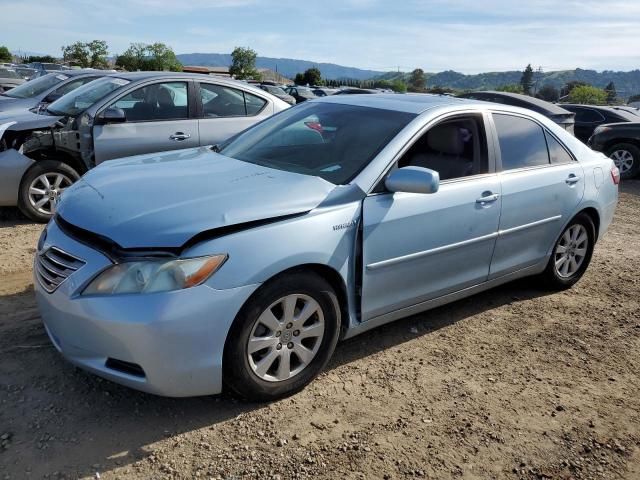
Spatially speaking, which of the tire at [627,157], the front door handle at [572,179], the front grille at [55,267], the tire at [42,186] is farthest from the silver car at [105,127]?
the tire at [627,157]

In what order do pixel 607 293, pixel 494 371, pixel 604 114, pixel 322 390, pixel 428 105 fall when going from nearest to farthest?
pixel 322 390 < pixel 494 371 < pixel 428 105 < pixel 607 293 < pixel 604 114

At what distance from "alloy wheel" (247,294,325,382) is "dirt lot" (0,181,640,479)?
0.22m

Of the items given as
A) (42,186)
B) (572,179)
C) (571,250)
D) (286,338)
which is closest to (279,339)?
(286,338)

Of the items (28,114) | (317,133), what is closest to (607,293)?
(317,133)

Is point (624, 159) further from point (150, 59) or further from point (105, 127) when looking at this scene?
point (150, 59)

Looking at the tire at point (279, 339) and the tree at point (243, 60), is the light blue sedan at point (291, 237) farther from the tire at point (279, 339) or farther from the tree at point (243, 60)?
the tree at point (243, 60)

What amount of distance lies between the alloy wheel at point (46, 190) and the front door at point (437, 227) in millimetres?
4242

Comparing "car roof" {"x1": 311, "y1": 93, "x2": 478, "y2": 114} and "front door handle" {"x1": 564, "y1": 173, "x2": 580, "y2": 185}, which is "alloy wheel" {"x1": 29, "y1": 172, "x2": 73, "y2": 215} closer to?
"car roof" {"x1": 311, "y1": 93, "x2": 478, "y2": 114}

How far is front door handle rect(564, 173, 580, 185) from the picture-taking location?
15.2 feet

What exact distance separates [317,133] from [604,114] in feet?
40.7

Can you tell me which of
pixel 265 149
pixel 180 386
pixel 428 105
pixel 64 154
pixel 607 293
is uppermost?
pixel 428 105

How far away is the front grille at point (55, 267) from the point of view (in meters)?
2.82

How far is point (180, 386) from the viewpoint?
9.00 feet

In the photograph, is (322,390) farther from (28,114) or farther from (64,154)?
(28,114)
